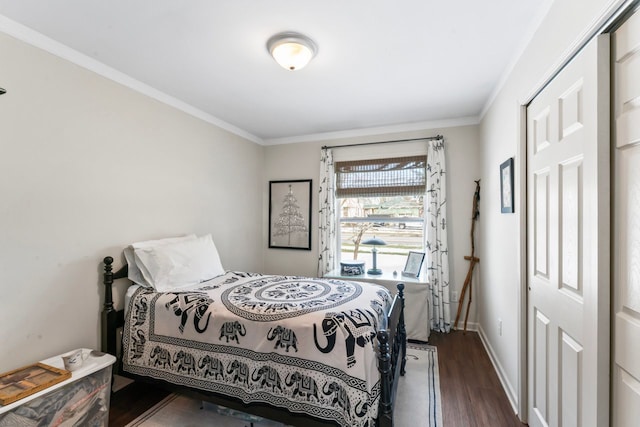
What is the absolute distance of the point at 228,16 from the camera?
5.45ft

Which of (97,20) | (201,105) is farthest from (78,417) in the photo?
(201,105)

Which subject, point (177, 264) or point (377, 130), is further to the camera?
point (377, 130)

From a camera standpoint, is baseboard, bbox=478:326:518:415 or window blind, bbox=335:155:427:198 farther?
window blind, bbox=335:155:427:198

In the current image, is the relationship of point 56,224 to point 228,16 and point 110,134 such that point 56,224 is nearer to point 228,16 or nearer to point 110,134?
point 110,134

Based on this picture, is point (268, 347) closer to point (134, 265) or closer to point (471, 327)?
point (134, 265)

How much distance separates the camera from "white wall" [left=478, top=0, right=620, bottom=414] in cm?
137

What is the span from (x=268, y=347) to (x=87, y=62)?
Result: 2398 mm

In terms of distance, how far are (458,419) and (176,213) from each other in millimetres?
2914

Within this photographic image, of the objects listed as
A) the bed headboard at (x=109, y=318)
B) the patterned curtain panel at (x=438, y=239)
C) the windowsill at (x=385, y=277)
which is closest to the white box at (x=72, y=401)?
the bed headboard at (x=109, y=318)

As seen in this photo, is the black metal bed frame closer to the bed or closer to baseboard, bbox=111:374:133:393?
the bed

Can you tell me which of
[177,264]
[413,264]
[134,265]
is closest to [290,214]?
[413,264]

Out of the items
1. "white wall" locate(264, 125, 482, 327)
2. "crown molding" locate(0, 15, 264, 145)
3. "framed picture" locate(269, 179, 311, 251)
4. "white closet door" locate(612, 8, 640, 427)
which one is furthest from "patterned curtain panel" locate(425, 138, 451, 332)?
"crown molding" locate(0, 15, 264, 145)

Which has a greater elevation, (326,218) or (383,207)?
(383,207)

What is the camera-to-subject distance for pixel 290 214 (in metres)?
4.20
